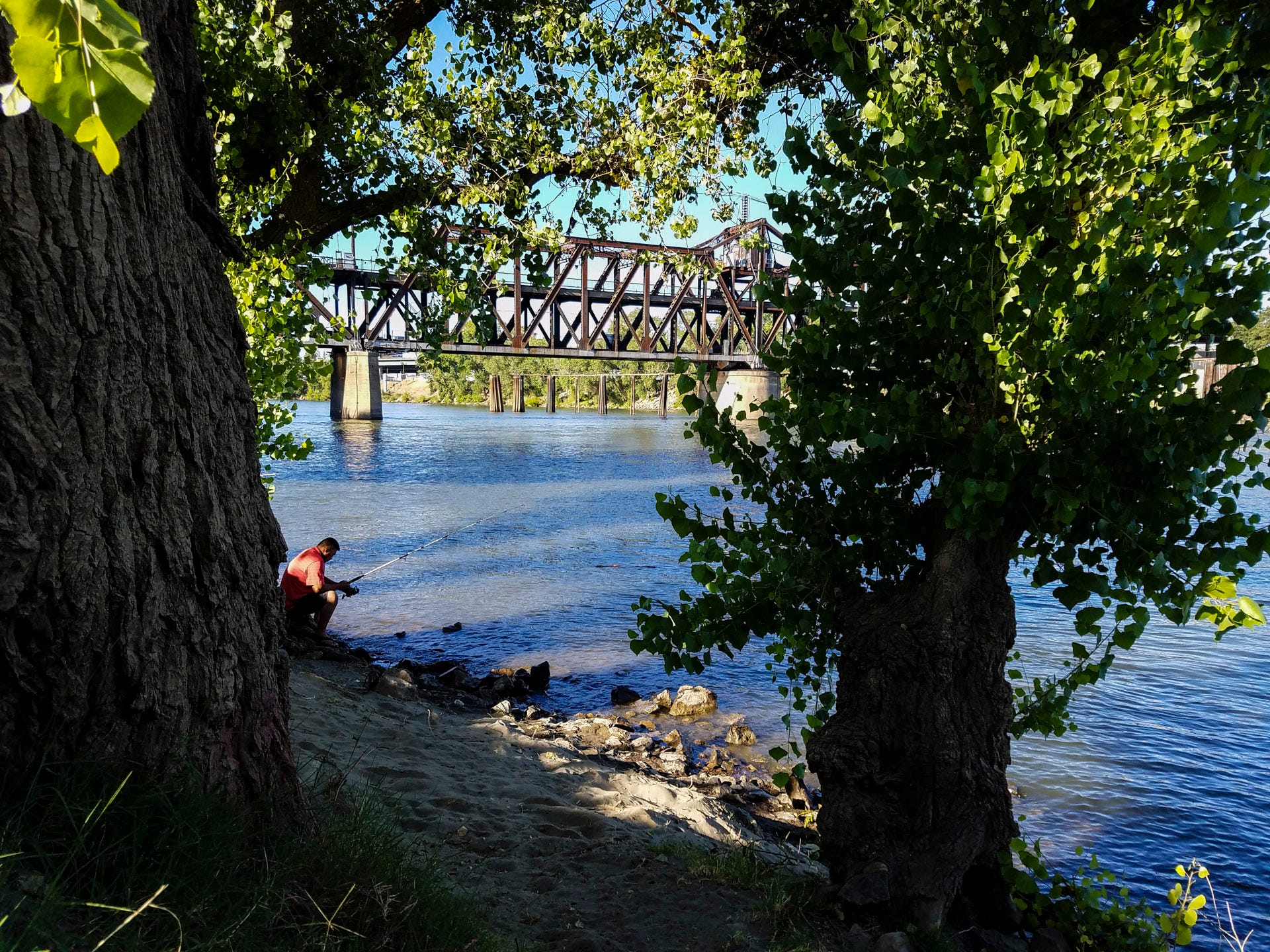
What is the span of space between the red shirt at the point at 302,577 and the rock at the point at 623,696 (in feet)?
12.0

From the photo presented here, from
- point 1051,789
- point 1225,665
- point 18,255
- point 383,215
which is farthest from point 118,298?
point 1225,665

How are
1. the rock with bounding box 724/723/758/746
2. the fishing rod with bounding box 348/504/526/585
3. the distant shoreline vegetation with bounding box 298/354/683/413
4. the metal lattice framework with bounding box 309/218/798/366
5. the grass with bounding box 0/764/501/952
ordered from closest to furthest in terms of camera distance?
the grass with bounding box 0/764/501/952 < the rock with bounding box 724/723/758/746 < the fishing rod with bounding box 348/504/526/585 < the metal lattice framework with bounding box 309/218/798/366 < the distant shoreline vegetation with bounding box 298/354/683/413

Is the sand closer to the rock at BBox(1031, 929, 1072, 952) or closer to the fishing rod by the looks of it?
the rock at BBox(1031, 929, 1072, 952)

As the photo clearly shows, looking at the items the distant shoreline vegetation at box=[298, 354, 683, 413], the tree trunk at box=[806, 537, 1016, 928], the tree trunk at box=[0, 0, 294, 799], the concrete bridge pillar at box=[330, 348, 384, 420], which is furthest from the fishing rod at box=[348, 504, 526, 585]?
the distant shoreline vegetation at box=[298, 354, 683, 413]

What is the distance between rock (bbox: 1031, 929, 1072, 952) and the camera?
4320 millimetres

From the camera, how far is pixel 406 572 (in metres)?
16.6

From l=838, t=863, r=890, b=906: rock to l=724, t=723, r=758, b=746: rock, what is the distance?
15.6ft

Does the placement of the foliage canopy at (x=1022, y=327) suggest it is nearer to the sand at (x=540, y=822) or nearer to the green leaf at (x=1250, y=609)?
the green leaf at (x=1250, y=609)

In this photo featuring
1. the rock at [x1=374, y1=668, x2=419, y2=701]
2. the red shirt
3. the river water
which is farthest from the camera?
the red shirt

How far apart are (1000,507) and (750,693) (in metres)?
6.85

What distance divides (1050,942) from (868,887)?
100cm

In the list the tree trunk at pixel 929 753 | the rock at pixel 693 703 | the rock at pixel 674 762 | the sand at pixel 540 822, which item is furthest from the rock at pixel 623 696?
the tree trunk at pixel 929 753

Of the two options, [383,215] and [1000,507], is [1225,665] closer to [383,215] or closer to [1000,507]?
[1000,507]

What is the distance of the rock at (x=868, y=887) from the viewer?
13.6 ft
